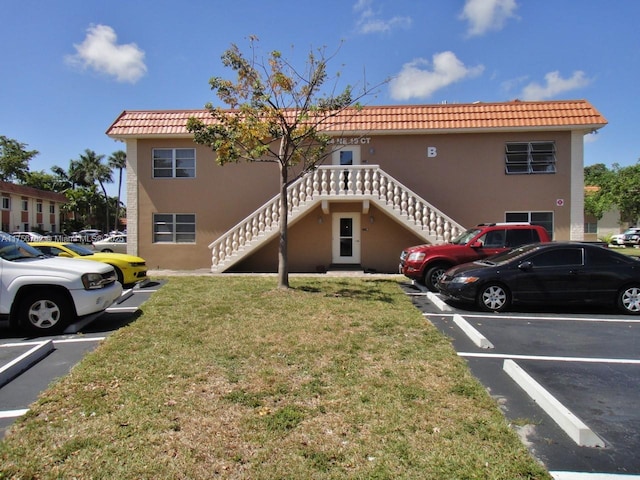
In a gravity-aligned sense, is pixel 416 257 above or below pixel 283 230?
below

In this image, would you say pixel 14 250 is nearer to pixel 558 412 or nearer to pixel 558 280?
pixel 558 412

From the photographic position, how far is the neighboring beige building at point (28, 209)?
40750 mm

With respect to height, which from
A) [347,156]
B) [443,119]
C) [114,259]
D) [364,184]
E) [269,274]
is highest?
[443,119]

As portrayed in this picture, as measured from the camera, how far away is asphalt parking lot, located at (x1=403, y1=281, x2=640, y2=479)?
320cm

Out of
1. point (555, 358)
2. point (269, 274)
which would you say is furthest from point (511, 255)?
point (269, 274)

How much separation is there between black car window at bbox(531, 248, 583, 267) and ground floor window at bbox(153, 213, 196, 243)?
1202cm

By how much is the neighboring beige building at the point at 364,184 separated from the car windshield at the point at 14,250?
702cm

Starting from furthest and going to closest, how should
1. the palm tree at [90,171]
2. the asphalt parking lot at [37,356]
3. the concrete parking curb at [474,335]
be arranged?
the palm tree at [90,171] → the concrete parking curb at [474,335] → the asphalt parking lot at [37,356]

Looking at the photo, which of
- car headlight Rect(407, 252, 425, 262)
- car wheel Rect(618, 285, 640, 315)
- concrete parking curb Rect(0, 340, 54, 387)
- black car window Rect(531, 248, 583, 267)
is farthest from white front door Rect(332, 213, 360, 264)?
concrete parking curb Rect(0, 340, 54, 387)

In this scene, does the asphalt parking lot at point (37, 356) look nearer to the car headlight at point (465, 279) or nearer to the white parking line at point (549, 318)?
the white parking line at point (549, 318)

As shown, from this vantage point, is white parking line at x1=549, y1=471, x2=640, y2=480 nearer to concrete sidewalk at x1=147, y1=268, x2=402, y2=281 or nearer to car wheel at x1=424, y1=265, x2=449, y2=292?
car wheel at x1=424, y1=265, x2=449, y2=292

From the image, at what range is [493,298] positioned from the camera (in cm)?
812

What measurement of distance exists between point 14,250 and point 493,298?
8763mm

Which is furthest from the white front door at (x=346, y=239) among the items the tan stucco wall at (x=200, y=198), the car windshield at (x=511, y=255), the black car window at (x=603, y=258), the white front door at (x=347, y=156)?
the black car window at (x=603, y=258)
